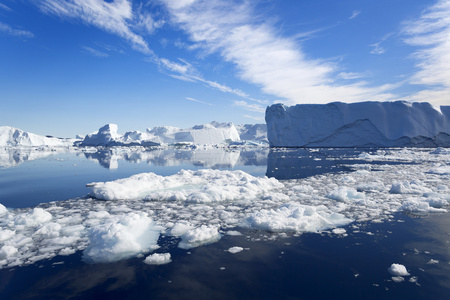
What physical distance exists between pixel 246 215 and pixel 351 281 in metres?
2.67

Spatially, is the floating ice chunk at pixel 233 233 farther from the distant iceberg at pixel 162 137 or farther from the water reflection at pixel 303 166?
the distant iceberg at pixel 162 137

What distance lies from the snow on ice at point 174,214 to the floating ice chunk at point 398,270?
1.31 metres

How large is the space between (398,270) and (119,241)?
3631 mm

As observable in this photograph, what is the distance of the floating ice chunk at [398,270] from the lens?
10.1 ft

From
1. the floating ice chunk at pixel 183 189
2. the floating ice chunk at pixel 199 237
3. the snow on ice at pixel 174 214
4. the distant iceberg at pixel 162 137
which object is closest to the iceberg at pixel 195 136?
the distant iceberg at pixel 162 137

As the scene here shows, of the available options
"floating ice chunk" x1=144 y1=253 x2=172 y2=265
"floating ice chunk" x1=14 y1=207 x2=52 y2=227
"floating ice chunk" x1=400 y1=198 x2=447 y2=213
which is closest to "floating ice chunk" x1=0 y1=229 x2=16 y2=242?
"floating ice chunk" x1=14 y1=207 x2=52 y2=227

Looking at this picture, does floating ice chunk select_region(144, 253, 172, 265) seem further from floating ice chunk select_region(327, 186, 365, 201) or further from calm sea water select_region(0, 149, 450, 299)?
floating ice chunk select_region(327, 186, 365, 201)

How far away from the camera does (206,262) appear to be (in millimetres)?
3396

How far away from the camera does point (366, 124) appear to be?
37.8m

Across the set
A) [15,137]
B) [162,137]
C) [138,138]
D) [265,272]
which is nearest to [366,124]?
[265,272]

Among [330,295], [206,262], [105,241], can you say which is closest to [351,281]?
[330,295]

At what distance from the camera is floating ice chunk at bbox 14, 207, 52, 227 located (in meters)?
4.74

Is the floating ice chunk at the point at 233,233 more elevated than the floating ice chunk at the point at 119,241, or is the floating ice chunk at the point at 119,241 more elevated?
the floating ice chunk at the point at 119,241

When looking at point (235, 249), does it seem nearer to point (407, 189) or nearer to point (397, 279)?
point (397, 279)
